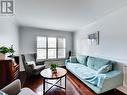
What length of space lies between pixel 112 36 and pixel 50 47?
3.68 m

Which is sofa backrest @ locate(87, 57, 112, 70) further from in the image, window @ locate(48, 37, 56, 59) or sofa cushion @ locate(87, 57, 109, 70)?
window @ locate(48, 37, 56, 59)

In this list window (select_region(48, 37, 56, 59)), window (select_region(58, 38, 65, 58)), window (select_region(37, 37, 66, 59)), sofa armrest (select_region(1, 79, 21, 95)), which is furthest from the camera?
window (select_region(58, 38, 65, 58))

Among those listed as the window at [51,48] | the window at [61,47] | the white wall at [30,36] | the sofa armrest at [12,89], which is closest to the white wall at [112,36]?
the window at [61,47]

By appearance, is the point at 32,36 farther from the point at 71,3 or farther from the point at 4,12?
the point at 71,3

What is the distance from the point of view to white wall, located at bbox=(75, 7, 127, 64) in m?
2.71

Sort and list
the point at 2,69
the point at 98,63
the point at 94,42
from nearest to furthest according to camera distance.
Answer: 1. the point at 2,69
2. the point at 98,63
3. the point at 94,42

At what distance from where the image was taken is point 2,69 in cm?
225

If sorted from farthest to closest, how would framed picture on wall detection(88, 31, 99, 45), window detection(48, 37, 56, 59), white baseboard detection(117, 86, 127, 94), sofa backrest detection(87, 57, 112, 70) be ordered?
window detection(48, 37, 56, 59)
framed picture on wall detection(88, 31, 99, 45)
sofa backrest detection(87, 57, 112, 70)
white baseboard detection(117, 86, 127, 94)

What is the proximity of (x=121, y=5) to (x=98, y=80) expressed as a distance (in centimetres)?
205

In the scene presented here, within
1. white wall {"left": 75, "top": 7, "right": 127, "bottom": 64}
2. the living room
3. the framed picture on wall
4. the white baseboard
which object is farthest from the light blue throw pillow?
the framed picture on wall

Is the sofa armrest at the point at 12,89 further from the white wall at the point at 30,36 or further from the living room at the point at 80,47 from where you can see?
the white wall at the point at 30,36

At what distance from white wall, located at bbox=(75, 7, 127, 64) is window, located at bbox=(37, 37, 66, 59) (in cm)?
229

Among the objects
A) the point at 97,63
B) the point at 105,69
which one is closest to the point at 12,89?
the point at 105,69

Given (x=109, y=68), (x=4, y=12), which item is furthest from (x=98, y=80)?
(x=4, y=12)
